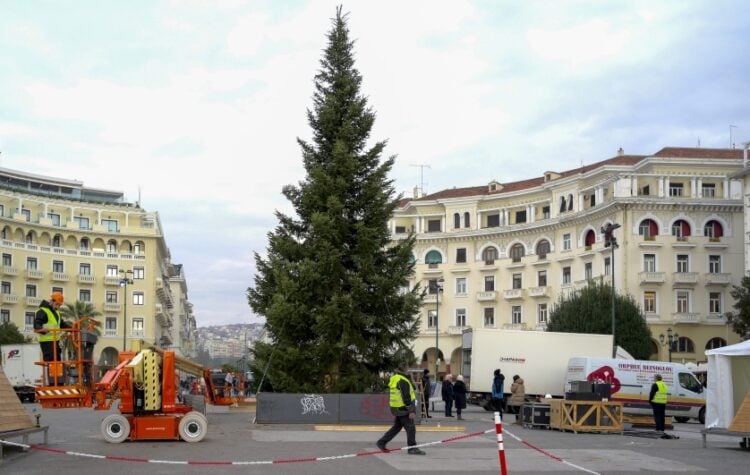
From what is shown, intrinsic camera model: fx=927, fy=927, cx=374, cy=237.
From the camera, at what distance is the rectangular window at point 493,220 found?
86.7 meters

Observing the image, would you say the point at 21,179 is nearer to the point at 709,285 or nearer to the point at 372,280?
the point at 709,285

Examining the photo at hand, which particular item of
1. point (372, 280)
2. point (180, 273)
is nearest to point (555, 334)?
point (372, 280)

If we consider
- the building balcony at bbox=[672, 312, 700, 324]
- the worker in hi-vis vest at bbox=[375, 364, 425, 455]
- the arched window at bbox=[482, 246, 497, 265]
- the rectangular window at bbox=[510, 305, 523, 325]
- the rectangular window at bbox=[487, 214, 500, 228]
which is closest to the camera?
the worker in hi-vis vest at bbox=[375, 364, 425, 455]

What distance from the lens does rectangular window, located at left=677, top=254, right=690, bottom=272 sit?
2788 inches

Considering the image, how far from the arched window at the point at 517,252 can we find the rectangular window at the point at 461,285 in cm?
536

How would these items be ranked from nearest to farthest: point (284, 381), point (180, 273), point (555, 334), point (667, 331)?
point (284, 381) < point (555, 334) < point (667, 331) < point (180, 273)

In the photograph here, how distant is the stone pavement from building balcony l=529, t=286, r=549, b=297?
5577 cm

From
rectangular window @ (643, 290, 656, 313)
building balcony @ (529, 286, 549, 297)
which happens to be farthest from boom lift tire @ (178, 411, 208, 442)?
building balcony @ (529, 286, 549, 297)

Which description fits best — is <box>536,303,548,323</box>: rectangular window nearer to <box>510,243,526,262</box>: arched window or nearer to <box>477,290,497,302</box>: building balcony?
<box>477,290,497,302</box>: building balcony

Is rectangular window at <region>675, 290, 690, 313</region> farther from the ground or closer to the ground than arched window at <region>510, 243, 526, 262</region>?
closer to the ground

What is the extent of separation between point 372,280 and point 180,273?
402 feet

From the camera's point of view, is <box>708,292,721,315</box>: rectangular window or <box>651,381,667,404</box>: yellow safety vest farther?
<box>708,292,721,315</box>: rectangular window

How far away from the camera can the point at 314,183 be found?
29.9 meters

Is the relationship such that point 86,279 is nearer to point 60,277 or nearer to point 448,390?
point 60,277
